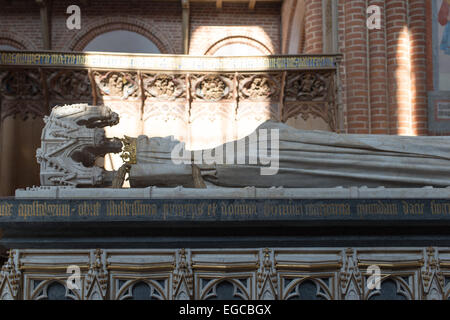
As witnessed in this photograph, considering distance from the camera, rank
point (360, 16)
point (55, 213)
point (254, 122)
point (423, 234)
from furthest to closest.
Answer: point (254, 122) → point (360, 16) → point (423, 234) → point (55, 213)

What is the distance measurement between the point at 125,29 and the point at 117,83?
203 inches

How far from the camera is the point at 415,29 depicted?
7805mm

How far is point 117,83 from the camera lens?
8227 millimetres

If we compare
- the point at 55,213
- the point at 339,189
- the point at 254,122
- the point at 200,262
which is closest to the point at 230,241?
the point at 200,262

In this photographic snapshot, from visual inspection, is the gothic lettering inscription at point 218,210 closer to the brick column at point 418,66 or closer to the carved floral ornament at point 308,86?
the brick column at point 418,66

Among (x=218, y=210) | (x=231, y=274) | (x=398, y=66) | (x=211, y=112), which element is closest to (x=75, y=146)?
(x=218, y=210)

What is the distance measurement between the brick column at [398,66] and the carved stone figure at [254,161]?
4.12m

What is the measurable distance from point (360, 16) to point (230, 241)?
5.78m

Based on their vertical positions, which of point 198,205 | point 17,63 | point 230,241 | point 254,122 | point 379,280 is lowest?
point 379,280

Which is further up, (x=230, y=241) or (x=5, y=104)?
(x=5, y=104)

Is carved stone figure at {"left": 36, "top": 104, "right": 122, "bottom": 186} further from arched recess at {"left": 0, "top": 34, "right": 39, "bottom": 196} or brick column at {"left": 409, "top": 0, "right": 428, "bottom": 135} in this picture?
brick column at {"left": 409, "top": 0, "right": 428, "bottom": 135}

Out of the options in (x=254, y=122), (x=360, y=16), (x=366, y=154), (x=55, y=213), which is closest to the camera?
(x=55, y=213)

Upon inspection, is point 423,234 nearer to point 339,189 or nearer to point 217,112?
point 339,189

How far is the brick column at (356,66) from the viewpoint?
7.62 metres
